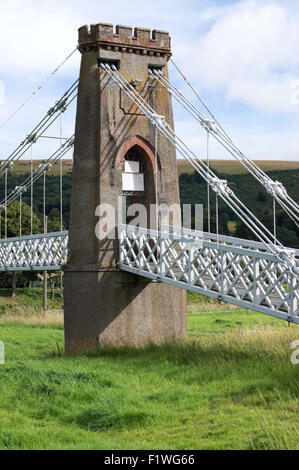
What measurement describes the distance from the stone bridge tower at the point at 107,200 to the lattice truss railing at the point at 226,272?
91 centimetres

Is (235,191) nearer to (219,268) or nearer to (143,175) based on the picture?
(143,175)

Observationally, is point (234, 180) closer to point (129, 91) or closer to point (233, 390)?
point (129, 91)

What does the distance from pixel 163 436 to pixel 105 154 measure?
38.6ft

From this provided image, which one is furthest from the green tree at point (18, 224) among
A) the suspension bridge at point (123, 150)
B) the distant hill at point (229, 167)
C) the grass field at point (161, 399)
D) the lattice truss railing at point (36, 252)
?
the distant hill at point (229, 167)

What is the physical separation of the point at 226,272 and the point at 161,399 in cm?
475

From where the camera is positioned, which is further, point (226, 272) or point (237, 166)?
point (237, 166)

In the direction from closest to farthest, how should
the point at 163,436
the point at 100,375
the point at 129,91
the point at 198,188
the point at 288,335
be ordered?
the point at 163,436 < the point at 100,375 < the point at 288,335 < the point at 129,91 < the point at 198,188

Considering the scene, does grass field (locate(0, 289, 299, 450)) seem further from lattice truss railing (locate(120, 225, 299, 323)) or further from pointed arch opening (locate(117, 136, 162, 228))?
pointed arch opening (locate(117, 136, 162, 228))

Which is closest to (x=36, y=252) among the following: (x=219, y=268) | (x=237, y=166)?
(x=219, y=268)

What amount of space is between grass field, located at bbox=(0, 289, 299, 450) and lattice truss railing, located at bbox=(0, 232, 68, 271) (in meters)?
7.37

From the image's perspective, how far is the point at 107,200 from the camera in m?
20.4

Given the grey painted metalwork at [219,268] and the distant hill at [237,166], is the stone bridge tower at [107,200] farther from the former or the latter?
the distant hill at [237,166]
